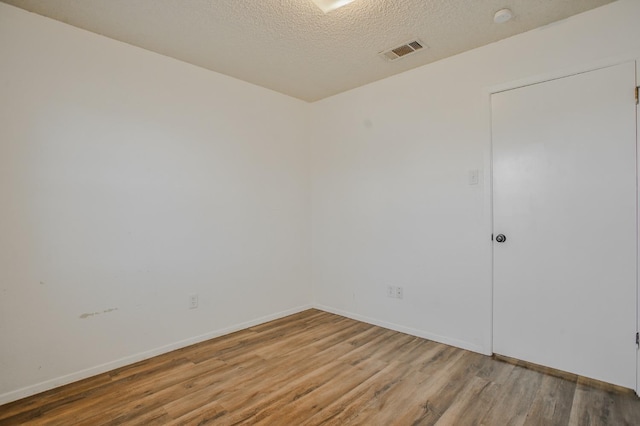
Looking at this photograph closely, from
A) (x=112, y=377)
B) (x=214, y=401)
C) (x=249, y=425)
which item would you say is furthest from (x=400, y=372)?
(x=112, y=377)

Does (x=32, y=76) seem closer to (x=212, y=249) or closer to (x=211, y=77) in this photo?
(x=211, y=77)

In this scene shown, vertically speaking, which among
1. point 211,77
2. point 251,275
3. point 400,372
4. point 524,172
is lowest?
point 400,372

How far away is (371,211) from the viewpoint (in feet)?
11.8

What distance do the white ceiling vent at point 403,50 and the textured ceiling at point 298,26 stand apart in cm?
6

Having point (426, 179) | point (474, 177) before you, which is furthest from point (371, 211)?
point (474, 177)

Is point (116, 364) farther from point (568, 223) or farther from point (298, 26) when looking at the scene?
point (568, 223)

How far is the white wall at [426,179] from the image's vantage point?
247cm

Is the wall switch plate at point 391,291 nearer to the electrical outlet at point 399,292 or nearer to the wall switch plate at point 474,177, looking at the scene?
the electrical outlet at point 399,292

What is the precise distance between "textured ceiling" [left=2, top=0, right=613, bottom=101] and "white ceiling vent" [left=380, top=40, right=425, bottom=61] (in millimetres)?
61

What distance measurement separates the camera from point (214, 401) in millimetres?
2113

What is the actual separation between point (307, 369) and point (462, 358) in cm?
127

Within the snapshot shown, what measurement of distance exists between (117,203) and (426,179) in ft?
8.78

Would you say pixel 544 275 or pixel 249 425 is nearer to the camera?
pixel 249 425

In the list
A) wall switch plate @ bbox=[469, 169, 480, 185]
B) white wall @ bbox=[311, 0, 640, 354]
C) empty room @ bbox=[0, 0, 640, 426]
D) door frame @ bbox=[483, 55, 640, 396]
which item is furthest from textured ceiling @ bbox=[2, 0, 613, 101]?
wall switch plate @ bbox=[469, 169, 480, 185]
